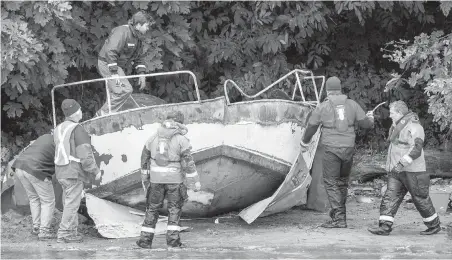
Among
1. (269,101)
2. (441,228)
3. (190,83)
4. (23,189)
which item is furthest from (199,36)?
(441,228)

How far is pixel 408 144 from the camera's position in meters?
9.14

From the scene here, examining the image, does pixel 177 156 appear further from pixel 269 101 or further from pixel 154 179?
pixel 269 101

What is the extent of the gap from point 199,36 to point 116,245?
4301 mm

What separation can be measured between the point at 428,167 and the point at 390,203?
11.3ft

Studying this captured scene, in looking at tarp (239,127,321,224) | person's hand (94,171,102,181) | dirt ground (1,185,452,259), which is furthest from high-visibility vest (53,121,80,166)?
tarp (239,127,321,224)

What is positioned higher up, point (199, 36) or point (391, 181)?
point (199, 36)

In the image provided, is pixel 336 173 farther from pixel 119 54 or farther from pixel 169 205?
pixel 119 54

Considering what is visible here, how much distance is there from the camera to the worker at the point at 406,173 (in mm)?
9102

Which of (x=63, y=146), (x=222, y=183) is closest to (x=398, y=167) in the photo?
(x=222, y=183)

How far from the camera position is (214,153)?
9.34 m

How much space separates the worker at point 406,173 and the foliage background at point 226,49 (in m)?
1.23

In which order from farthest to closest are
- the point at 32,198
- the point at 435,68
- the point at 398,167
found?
the point at 435,68, the point at 32,198, the point at 398,167

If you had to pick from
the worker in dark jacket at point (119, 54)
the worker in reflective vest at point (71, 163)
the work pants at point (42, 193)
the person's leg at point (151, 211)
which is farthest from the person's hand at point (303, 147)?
the work pants at point (42, 193)

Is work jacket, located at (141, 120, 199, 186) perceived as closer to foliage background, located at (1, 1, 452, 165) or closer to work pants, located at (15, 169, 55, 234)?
work pants, located at (15, 169, 55, 234)
